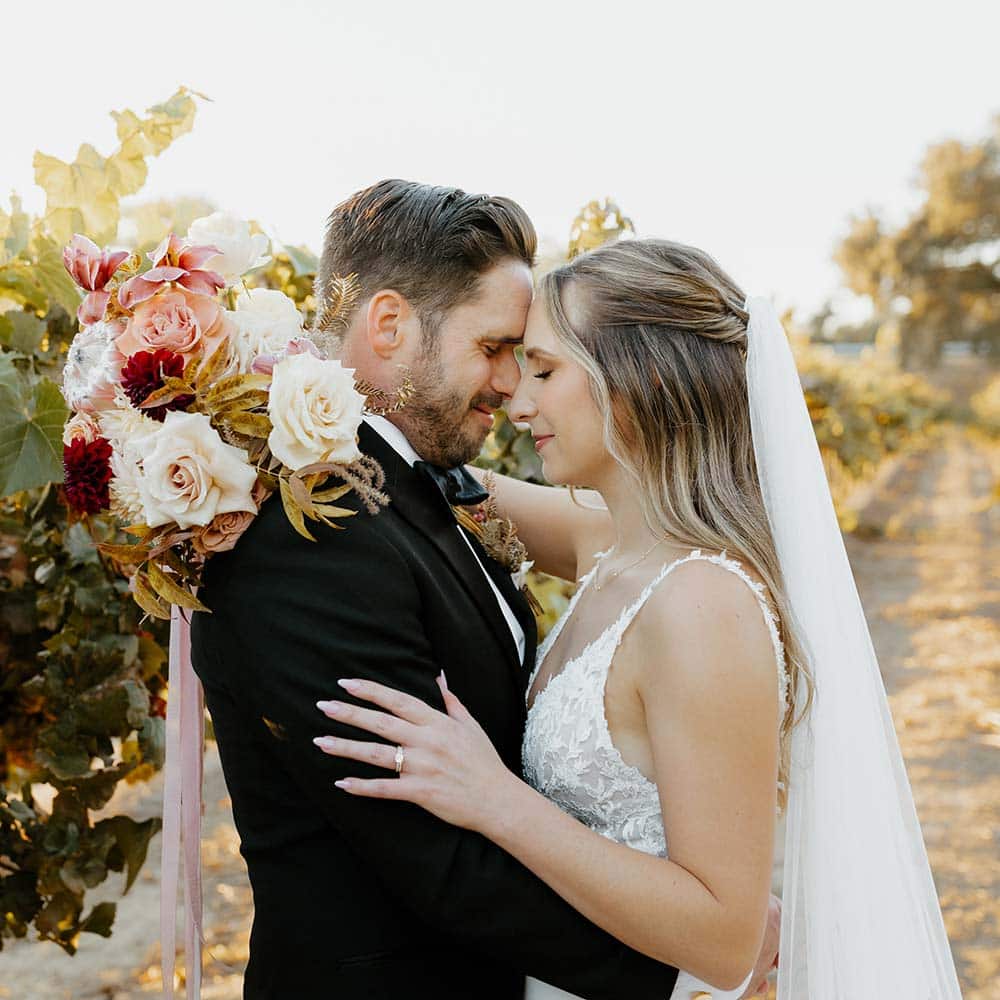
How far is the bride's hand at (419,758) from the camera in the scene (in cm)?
194

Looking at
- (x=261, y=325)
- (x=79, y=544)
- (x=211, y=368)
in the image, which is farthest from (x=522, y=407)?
(x=79, y=544)

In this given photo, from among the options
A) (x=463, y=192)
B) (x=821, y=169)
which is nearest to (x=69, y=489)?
(x=463, y=192)

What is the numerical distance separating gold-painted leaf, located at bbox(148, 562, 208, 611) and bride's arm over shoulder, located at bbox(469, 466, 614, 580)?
1.33 meters

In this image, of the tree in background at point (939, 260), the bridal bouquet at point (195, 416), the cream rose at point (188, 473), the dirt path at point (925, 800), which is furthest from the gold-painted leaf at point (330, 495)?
the tree in background at point (939, 260)

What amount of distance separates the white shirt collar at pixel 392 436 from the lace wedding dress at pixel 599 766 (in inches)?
21.6

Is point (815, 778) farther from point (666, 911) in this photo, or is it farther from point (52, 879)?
point (52, 879)

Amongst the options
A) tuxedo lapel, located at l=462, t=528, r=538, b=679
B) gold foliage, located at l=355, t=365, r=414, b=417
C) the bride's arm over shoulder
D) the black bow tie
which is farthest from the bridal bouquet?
the bride's arm over shoulder

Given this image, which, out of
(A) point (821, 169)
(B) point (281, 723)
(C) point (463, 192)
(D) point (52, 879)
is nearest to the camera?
(B) point (281, 723)

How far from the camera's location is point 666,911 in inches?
79.9

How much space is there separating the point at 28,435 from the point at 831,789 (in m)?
1.89

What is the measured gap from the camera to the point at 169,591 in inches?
77.0

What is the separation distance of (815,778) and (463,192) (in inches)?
57.4

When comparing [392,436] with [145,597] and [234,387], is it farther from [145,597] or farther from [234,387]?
[145,597]

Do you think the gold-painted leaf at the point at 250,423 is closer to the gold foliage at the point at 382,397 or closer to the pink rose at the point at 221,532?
the pink rose at the point at 221,532
